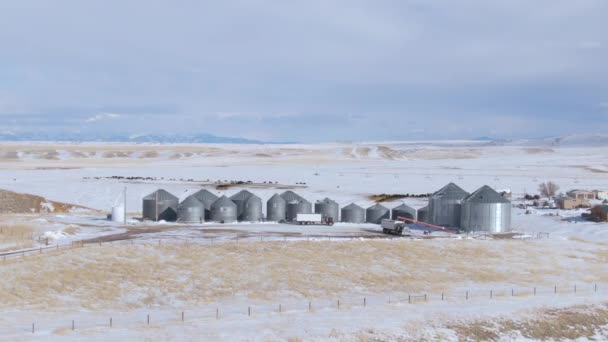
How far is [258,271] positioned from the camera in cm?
4603

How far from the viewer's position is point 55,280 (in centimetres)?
4119

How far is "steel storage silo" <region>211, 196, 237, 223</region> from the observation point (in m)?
71.8

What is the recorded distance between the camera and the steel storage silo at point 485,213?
67.4 m

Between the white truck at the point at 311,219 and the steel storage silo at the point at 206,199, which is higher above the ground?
the steel storage silo at the point at 206,199

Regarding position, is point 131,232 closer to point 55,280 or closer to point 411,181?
point 55,280

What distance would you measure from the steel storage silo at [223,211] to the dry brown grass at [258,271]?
57.9ft

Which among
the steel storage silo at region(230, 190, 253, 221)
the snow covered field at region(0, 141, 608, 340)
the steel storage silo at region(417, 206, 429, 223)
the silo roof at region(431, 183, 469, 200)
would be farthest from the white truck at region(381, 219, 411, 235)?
the steel storage silo at region(230, 190, 253, 221)

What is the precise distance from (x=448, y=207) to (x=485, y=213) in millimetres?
4944

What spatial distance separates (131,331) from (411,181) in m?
102

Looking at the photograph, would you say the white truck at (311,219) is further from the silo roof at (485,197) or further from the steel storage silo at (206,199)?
the silo roof at (485,197)

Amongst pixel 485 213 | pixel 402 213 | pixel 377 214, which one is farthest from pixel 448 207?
pixel 377 214

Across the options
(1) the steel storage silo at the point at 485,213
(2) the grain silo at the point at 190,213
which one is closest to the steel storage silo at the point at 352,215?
(1) the steel storage silo at the point at 485,213

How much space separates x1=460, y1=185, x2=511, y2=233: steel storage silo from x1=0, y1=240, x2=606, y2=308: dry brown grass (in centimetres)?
916

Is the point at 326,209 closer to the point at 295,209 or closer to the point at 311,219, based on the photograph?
the point at 295,209
